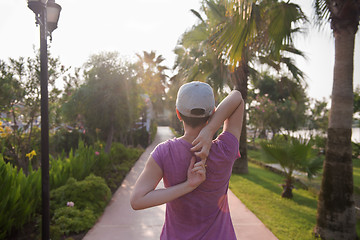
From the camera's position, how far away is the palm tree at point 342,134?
3.59 meters

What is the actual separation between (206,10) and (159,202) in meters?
8.40

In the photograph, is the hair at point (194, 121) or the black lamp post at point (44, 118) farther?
the black lamp post at point (44, 118)

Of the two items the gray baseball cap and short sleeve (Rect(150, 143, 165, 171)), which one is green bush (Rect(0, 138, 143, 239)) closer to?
short sleeve (Rect(150, 143, 165, 171))

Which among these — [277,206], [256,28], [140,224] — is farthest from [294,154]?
[140,224]

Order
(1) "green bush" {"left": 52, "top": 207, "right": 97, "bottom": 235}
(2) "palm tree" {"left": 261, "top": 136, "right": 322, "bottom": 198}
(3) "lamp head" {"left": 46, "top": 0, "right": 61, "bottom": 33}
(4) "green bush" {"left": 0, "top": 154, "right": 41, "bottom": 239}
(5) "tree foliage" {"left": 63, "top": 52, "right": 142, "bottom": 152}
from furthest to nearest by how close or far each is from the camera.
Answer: (5) "tree foliage" {"left": 63, "top": 52, "right": 142, "bottom": 152} → (2) "palm tree" {"left": 261, "top": 136, "right": 322, "bottom": 198} → (1) "green bush" {"left": 52, "top": 207, "right": 97, "bottom": 235} → (3) "lamp head" {"left": 46, "top": 0, "right": 61, "bottom": 33} → (4) "green bush" {"left": 0, "top": 154, "right": 41, "bottom": 239}

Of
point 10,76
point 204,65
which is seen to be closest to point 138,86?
point 204,65

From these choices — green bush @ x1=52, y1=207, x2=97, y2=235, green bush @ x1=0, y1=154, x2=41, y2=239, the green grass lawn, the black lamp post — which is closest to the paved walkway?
green bush @ x1=52, y1=207, x2=97, y2=235

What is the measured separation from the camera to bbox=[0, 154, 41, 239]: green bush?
3.05 meters

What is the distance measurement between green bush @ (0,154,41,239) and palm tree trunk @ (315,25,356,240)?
4338 mm

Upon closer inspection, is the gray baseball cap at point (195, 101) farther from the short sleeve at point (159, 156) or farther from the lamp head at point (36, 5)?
the lamp head at point (36, 5)

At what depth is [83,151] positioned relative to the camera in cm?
633

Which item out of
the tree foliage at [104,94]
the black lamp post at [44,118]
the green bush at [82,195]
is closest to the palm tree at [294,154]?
the green bush at [82,195]

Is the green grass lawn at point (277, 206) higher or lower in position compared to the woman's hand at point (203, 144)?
lower

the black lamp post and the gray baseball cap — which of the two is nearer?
the gray baseball cap
